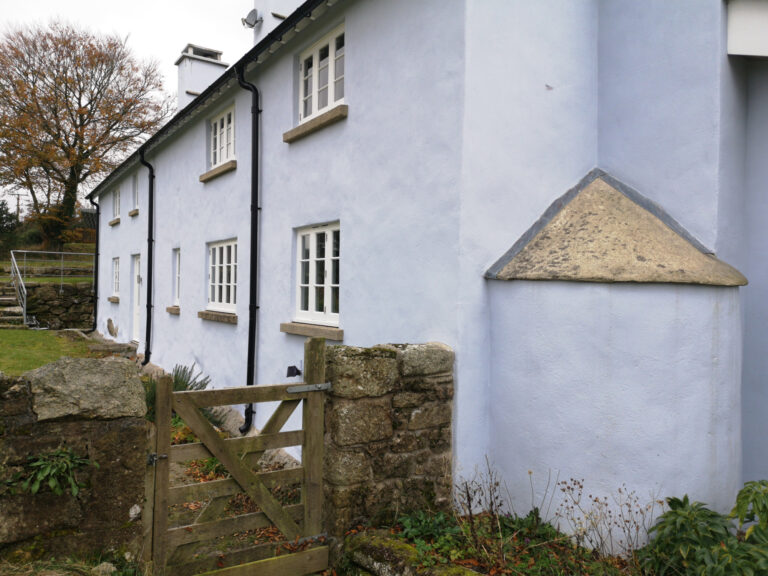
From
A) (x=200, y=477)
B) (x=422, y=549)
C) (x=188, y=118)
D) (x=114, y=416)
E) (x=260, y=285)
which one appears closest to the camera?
(x=114, y=416)

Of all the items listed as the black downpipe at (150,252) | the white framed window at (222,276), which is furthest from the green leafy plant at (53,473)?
the black downpipe at (150,252)

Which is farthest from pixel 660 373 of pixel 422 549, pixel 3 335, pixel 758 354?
pixel 3 335

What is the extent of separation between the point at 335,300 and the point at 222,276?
3.81 metres

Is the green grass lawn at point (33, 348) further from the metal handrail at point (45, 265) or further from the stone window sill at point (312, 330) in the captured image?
the stone window sill at point (312, 330)

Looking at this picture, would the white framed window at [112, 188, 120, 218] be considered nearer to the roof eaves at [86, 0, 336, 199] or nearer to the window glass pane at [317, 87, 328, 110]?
the roof eaves at [86, 0, 336, 199]

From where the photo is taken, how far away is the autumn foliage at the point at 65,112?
25.0 metres

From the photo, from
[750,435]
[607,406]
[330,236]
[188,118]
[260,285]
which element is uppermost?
[188,118]

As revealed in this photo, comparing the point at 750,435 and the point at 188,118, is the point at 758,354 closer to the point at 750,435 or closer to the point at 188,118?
the point at 750,435

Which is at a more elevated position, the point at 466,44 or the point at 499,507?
the point at 466,44

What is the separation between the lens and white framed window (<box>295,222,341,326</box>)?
7.11m

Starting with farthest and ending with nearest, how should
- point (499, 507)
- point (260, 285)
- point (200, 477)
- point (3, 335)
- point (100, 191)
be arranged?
point (100, 191), point (3, 335), point (260, 285), point (200, 477), point (499, 507)

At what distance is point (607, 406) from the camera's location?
464 cm

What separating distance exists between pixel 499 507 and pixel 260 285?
476 centimetres

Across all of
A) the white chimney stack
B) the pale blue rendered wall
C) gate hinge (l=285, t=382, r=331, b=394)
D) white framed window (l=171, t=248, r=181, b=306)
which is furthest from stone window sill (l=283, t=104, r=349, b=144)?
the white chimney stack
